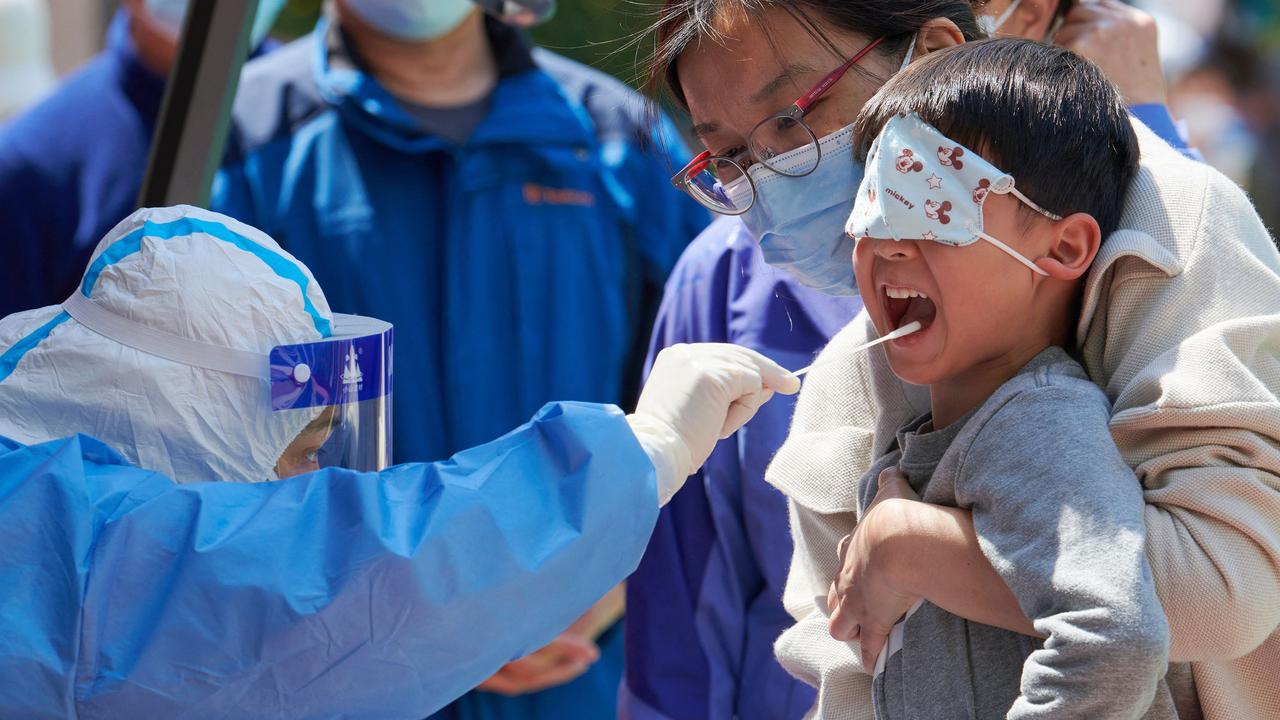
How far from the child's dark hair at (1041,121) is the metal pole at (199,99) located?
136cm

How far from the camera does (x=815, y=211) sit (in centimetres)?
210

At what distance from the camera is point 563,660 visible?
356cm

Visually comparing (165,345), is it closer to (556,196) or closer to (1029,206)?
(1029,206)

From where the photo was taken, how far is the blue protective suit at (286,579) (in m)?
1.63

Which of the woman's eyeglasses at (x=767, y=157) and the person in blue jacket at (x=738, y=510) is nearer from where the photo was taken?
the woman's eyeglasses at (x=767, y=157)

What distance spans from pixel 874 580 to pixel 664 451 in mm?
316

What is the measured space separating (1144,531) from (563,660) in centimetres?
226

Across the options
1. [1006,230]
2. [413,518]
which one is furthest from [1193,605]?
[413,518]

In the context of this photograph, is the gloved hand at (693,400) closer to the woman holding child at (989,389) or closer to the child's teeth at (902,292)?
the woman holding child at (989,389)

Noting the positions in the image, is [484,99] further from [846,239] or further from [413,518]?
[413,518]

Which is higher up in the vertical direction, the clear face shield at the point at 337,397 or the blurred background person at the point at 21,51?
the clear face shield at the point at 337,397

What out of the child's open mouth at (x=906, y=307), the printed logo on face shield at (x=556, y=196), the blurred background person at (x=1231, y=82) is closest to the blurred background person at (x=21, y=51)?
the printed logo on face shield at (x=556, y=196)

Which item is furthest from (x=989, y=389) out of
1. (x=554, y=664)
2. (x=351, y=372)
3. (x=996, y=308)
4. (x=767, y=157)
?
(x=554, y=664)

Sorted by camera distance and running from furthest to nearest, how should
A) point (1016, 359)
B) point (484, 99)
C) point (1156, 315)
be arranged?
point (484, 99), point (1016, 359), point (1156, 315)
